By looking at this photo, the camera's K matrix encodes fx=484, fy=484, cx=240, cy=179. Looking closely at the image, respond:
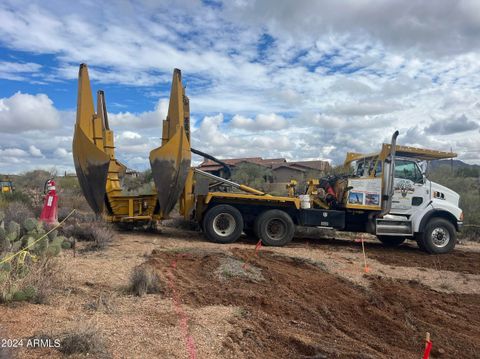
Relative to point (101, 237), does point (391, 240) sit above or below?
below

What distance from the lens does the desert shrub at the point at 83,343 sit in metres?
4.40

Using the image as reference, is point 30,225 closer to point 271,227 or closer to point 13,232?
point 13,232

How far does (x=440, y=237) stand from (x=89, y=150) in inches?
394

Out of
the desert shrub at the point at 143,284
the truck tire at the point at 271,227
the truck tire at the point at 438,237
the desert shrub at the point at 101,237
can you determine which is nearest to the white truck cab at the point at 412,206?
the truck tire at the point at 438,237

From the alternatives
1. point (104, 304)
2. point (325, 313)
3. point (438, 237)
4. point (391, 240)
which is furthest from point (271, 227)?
point (104, 304)

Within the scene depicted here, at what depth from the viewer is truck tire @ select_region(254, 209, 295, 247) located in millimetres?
13594

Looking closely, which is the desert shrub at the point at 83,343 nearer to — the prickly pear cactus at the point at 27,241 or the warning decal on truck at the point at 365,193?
the prickly pear cactus at the point at 27,241

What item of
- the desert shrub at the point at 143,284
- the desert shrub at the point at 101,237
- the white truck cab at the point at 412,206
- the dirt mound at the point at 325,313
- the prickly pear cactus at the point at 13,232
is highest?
the white truck cab at the point at 412,206

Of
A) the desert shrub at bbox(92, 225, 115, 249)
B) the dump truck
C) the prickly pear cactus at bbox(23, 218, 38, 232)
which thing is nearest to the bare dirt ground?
the desert shrub at bbox(92, 225, 115, 249)

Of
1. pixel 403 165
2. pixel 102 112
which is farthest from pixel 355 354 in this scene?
pixel 102 112

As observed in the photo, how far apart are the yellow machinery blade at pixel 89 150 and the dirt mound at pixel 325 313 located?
3892 mm

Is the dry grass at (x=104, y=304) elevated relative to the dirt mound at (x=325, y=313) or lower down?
elevated

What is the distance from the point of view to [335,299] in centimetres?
759

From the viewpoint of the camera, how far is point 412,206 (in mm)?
13875
